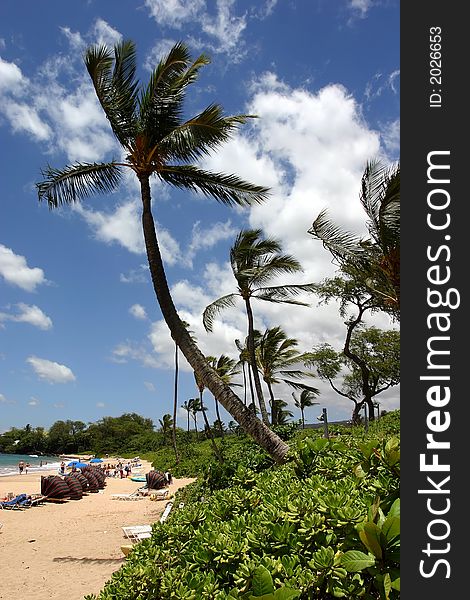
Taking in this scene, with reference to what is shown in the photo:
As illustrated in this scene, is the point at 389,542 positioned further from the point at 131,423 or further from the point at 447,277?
the point at 131,423

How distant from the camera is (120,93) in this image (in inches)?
372

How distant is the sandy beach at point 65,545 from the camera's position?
8617 millimetres

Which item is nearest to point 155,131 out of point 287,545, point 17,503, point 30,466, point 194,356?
point 194,356

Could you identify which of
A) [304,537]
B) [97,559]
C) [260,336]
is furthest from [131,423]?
[304,537]

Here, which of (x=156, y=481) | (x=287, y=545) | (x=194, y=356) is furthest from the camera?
(x=156, y=481)

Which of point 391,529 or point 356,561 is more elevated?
point 391,529

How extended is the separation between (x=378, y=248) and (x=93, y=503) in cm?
1742

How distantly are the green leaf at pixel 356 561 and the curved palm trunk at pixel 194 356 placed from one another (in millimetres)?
5063

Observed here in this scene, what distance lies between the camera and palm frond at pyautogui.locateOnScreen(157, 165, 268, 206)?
9523 mm

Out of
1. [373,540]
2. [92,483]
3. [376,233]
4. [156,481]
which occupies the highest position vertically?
[376,233]

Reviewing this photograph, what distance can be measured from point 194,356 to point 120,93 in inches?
214

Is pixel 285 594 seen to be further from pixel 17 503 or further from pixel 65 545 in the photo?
pixel 17 503

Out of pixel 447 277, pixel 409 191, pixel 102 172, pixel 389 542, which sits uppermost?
pixel 102 172

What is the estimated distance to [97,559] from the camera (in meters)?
10.5
